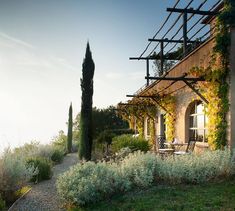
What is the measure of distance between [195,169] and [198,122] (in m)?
5.65

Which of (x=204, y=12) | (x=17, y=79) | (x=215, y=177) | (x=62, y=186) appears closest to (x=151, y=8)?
(x=204, y=12)

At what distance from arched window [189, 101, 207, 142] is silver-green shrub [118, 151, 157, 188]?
4.75 metres

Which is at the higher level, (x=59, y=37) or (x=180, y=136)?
(x=59, y=37)

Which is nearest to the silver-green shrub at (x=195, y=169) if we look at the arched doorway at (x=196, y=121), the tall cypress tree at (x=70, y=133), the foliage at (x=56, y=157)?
the arched doorway at (x=196, y=121)

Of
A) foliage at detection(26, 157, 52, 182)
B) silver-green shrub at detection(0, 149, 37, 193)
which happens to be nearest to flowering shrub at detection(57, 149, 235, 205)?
silver-green shrub at detection(0, 149, 37, 193)

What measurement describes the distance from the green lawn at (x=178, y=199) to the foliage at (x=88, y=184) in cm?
23

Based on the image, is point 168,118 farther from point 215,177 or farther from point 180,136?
point 215,177

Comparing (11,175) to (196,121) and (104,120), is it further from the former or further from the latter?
(104,120)

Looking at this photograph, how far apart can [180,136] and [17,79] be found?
7299mm

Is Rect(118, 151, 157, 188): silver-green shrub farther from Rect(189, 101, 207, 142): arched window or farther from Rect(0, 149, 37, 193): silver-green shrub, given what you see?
Rect(189, 101, 207, 142): arched window

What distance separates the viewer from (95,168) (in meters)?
6.77

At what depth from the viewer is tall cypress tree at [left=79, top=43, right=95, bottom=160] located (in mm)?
15422

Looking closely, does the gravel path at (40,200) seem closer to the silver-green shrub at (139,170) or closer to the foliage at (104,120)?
the silver-green shrub at (139,170)

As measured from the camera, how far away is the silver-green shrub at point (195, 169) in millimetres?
7004
